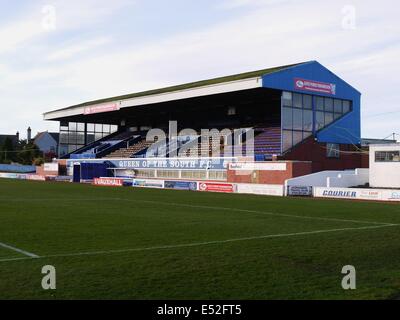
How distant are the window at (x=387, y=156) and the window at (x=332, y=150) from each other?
8.53 m

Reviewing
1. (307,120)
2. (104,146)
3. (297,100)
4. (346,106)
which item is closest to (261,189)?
(307,120)

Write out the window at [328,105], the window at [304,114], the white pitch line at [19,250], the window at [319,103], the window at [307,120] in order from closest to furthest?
the white pitch line at [19,250] < the window at [304,114] < the window at [307,120] < the window at [319,103] < the window at [328,105]

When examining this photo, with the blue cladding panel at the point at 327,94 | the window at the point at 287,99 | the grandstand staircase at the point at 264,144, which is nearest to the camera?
the blue cladding panel at the point at 327,94

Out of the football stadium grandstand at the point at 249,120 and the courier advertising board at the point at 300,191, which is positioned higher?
the football stadium grandstand at the point at 249,120

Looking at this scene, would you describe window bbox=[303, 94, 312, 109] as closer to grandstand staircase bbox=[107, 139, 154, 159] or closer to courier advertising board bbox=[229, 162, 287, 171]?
courier advertising board bbox=[229, 162, 287, 171]

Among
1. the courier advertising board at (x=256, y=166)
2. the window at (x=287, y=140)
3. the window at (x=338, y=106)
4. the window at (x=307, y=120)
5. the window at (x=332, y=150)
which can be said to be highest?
the window at (x=338, y=106)

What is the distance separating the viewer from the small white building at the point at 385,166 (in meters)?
37.7

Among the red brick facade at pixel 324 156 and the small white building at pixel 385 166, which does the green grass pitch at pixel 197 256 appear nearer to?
the small white building at pixel 385 166

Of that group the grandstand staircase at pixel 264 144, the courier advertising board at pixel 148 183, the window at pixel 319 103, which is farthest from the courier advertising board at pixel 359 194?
the courier advertising board at pixel 148 183

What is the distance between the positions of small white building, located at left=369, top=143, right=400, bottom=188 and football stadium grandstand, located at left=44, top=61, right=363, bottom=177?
24.1 ft

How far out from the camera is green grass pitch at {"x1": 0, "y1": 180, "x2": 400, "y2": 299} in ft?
26.7
